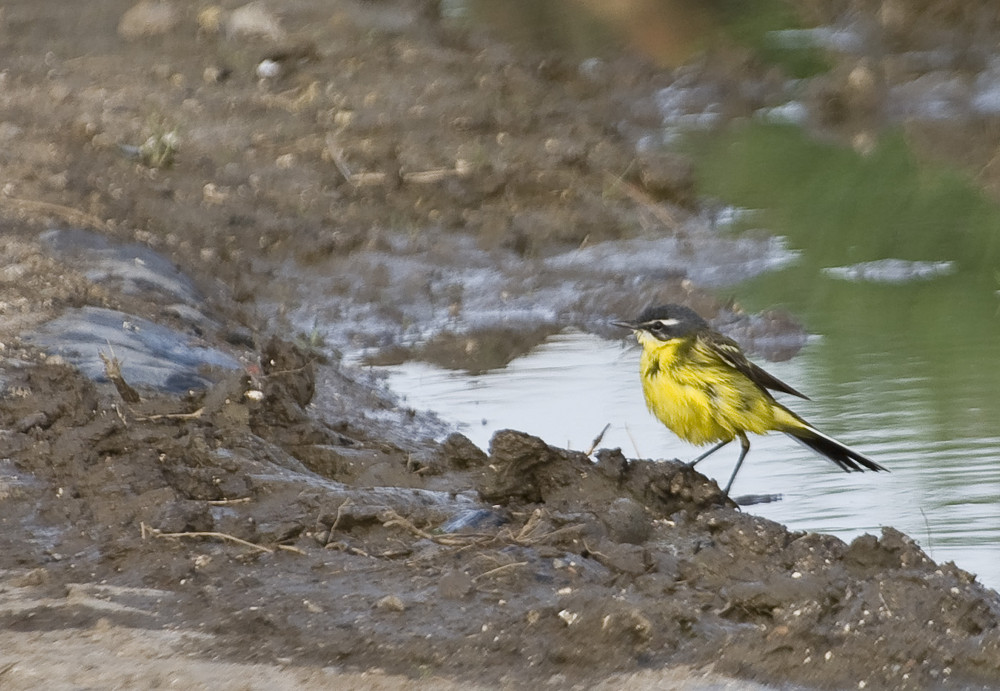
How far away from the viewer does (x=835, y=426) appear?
25.9 feet

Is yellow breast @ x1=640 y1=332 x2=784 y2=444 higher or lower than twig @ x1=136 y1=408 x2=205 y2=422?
lower

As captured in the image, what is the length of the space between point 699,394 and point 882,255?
16.3ft

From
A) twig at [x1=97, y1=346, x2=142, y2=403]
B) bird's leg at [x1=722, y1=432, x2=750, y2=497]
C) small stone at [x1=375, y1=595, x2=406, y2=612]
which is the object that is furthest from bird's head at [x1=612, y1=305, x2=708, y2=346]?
small stone at [x1=375, y1=595, x2=406, y2=612]

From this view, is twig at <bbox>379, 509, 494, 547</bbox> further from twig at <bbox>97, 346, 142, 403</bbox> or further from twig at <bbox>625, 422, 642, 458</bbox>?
twig at <bbox>625, 422, 642, 458</bbox>

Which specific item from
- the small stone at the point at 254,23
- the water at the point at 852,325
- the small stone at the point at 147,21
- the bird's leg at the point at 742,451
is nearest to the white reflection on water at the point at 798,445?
the water at the point at 852,325

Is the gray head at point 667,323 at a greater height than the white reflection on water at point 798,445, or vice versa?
the gray head at point 667,323

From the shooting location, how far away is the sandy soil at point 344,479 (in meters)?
4.80

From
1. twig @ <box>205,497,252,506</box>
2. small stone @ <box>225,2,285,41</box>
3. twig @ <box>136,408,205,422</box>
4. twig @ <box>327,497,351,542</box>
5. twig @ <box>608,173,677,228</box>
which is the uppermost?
small stone @ <box>225,2,285,41</box>

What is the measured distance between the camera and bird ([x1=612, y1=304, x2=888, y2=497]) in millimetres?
6891

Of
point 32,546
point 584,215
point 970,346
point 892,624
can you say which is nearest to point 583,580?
point 892,624

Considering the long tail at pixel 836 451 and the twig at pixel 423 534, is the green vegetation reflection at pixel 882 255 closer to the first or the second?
the long tail at pixel 836 451

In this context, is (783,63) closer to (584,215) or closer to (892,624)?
(584,215)

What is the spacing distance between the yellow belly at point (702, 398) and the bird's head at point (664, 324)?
0.24ft

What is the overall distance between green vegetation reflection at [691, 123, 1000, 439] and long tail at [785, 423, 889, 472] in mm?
862
